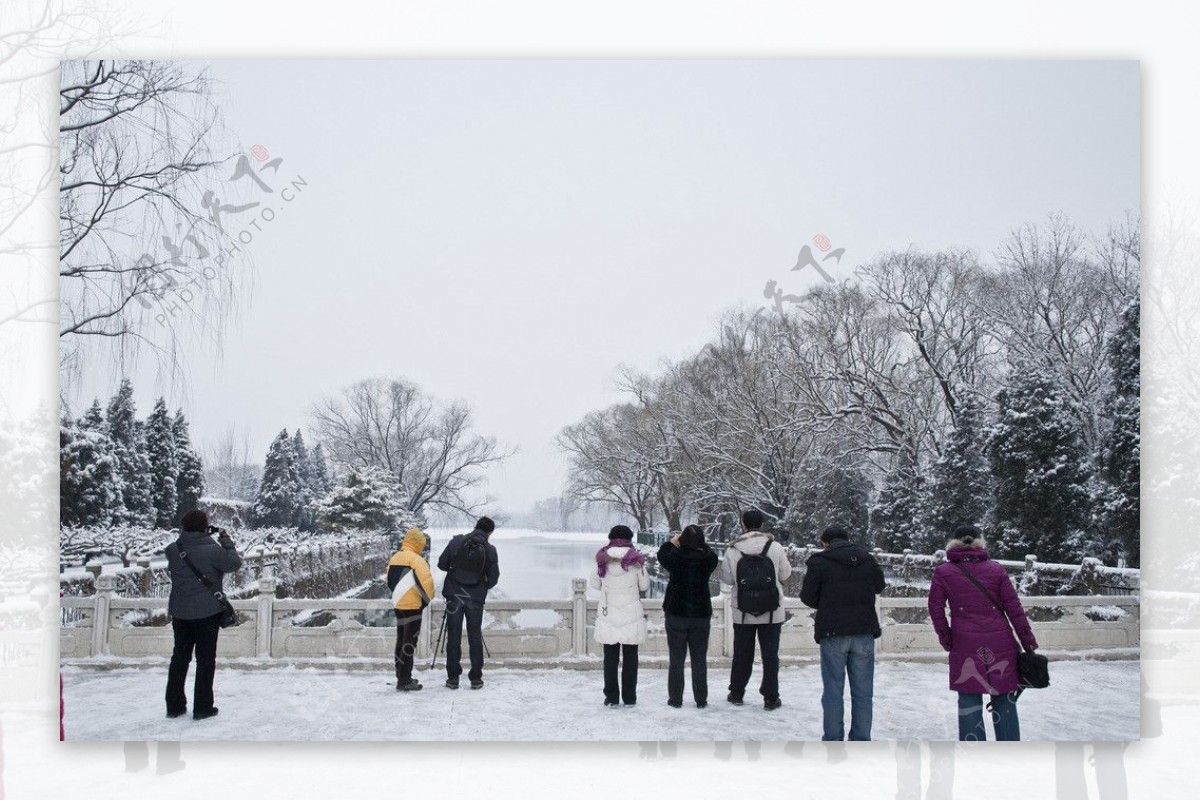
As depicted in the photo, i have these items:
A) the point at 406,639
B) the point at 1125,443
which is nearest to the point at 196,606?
the point at 406,639

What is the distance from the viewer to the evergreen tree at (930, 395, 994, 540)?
5.64 meters

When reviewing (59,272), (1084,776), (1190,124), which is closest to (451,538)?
(59,272)

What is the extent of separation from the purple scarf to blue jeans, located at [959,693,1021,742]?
A: 179cm

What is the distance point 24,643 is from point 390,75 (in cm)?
386

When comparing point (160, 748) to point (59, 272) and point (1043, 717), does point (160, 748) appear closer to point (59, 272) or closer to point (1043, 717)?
point (59, 272)

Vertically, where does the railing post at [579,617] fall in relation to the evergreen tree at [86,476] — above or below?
below

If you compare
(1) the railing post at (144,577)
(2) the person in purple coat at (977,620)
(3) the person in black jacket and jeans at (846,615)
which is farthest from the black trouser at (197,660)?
(2) the person in purple coat at (977,620)

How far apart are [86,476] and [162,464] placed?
0.39m

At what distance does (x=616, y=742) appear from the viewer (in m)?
4.42

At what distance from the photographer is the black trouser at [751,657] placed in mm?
4703

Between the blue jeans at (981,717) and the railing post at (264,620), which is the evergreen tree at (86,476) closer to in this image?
the railing post at (264,620)

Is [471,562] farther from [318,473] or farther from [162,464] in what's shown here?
[162,464]

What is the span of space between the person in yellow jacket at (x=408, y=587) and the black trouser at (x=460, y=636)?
0.19 m

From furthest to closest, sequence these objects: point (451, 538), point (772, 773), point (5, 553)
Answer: point (451, 538) < point (5, 553) < point (772, 773)
